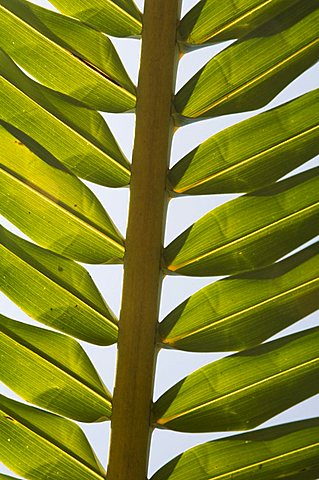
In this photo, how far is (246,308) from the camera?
82 cm

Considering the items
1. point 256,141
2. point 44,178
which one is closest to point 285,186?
point 256,141

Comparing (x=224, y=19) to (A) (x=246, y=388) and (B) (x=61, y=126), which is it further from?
(A) (x=246, y=388)

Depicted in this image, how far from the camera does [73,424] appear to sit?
856 millimetres

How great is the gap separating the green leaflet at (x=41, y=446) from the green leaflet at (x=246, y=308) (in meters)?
0.16

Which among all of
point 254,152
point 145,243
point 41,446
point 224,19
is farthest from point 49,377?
point 224,19

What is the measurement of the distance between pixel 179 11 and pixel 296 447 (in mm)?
502

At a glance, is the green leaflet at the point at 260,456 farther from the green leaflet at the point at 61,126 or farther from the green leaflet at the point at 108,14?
the green leaflet at the point at 108,14

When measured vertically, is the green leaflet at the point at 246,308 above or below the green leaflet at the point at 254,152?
below

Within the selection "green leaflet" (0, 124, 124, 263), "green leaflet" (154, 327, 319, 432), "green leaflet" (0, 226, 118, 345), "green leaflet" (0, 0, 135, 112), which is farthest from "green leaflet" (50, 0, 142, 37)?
"green leaflet" (154, 327, 319, 432)

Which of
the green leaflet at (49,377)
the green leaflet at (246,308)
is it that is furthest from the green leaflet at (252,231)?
the green leaflet at (49,377)

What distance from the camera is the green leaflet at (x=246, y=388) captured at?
31.9 inches

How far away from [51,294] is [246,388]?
0.81 ft

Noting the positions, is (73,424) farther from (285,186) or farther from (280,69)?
(280,69)

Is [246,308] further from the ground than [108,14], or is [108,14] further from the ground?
[108,14]
